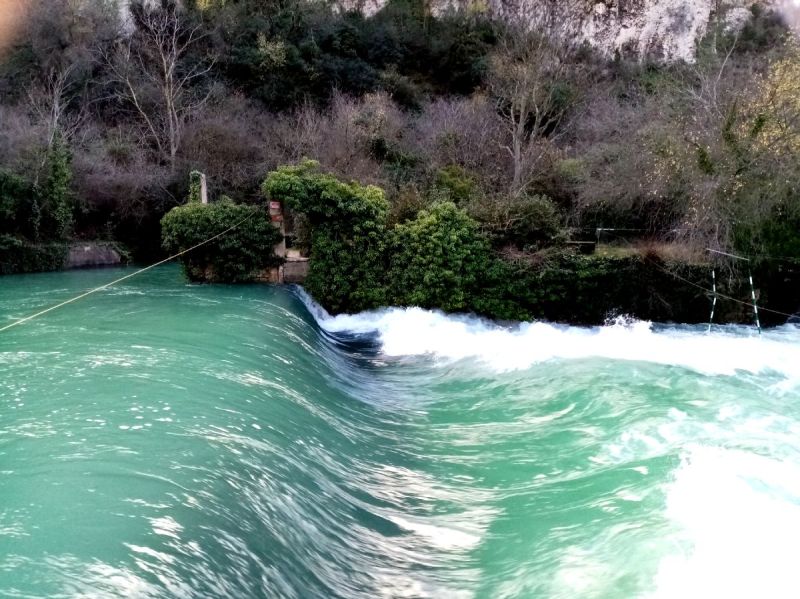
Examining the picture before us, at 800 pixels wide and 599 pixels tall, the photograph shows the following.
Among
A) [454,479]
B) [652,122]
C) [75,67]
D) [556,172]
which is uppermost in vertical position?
[75,67]

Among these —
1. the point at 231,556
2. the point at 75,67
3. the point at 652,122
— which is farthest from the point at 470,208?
the point at 75,67

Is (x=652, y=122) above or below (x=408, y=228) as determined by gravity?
above

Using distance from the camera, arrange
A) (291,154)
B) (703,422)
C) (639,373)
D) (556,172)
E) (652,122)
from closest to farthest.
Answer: (703,422), (639,373), (652,122), (556,172), (291,154)

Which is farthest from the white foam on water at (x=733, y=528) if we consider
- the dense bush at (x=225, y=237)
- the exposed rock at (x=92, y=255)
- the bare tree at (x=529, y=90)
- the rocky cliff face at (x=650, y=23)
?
the rocky cliff face at (x=650, y=23)

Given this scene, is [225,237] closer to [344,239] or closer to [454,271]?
[344,239]

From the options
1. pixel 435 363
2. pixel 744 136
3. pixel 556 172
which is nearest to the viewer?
pixel 435 363

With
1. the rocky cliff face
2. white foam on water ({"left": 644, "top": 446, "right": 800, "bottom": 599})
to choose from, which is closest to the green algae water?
white foam on water ({"left": 644, "top": 446, "right": 800, "bottom": 599})

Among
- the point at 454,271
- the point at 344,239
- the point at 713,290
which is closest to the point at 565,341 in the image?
the point at 454,271

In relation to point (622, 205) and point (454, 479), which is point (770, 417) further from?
point (622, 205)
